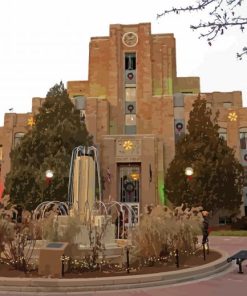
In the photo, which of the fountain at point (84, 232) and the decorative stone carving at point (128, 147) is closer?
the fountain at point (84, 232)

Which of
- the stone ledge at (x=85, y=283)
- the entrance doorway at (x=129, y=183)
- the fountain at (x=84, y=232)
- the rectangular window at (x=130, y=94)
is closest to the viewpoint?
the stone ledge at (x=85, y=283)

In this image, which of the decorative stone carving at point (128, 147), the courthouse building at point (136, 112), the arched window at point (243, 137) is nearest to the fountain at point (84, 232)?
the courthouse building at point (136, 112)

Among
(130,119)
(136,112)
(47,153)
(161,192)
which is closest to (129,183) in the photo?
(161,192)

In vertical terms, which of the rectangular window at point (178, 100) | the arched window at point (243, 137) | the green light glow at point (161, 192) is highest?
the rectangular window at point (178, 100)

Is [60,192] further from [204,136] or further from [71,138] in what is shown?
[204,136]

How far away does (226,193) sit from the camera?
128 feet

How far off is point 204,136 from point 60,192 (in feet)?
54.6

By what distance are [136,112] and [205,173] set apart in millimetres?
16974

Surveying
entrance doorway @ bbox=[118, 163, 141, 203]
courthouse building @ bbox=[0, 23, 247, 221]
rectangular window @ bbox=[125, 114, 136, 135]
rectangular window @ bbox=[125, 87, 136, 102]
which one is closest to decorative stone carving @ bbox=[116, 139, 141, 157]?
courthouse building @ bbox=[0, 23, 247, 221]

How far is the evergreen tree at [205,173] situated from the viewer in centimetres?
3862

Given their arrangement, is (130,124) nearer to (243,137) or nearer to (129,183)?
(129,183)

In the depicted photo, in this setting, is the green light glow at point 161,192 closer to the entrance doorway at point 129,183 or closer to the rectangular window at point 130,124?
the entrance doorway at point 129,183

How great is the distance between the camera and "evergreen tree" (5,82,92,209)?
35.4 metres

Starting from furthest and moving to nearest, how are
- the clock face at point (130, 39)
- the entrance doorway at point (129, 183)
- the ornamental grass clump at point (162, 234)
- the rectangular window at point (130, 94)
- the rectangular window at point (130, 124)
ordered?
1. the clock face at point (130, 39)
2. the rectangular window at point (130, 94)
3. the rectangular window at point (130, 124)
4. the entrance doorway at point (129, 183)
5. the ornamental grass clump at point (162, 234)
